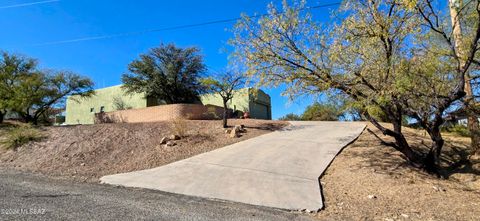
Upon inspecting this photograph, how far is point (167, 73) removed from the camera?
72.9 feet

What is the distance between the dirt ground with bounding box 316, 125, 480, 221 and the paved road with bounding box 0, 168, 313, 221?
1.46 m

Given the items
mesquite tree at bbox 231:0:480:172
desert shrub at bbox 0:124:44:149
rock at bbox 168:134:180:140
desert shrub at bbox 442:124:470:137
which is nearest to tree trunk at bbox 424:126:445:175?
mesquite tree at bbox 231:0:480:172

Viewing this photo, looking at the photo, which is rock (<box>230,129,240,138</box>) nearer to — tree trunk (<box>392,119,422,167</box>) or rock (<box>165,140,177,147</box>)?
rock (<box>165,140,177,147</box>)

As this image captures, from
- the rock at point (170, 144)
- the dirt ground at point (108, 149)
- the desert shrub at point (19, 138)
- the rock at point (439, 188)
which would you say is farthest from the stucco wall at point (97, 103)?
the rock at point (439, 188)

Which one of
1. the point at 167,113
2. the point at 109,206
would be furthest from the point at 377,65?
the point at 167,113

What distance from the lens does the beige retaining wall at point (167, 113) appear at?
17.4 metres

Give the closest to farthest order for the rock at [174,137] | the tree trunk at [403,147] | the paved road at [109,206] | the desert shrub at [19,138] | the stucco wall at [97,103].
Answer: the paved road at [109,206], the tree trunk at [403,147], the desert shrub at [19,138], the rock at [174,137], the stucco wall at [97,103]

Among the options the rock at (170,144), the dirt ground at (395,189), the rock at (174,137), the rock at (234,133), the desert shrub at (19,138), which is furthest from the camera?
the rock at (234,133)

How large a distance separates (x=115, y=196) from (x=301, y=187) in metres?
4.18

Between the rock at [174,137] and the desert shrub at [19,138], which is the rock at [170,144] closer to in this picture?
the rock at [174,137]

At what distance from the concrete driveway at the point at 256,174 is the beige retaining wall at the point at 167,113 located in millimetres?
6572

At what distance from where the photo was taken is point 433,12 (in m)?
6.97

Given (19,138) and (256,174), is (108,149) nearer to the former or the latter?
(19,138)

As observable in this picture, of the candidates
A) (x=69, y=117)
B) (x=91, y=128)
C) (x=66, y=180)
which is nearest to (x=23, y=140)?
(x=91, y=128)
